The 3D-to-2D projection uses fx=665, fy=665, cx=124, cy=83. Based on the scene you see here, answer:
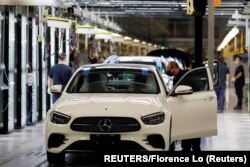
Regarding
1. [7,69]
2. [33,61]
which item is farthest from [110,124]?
[33,61]

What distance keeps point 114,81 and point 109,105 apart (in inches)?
53.4

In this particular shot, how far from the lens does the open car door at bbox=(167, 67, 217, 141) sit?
10680 mm

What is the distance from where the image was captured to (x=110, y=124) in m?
9.94

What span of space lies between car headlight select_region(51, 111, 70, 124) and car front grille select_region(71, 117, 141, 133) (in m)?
0.24

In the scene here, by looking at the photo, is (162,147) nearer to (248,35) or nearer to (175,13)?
(248,35)

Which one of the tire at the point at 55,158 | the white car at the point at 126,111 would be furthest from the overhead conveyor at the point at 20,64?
the tire at the point at 55,158

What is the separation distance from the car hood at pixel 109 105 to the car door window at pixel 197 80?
996 mm

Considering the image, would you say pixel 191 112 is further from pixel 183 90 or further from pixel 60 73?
pixel 60 73

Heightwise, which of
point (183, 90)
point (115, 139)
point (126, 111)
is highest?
point (183, 90)

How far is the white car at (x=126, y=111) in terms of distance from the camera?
9938mm

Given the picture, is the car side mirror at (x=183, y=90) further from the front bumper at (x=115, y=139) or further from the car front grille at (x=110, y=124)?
the car front grille at (x=110, y=124)

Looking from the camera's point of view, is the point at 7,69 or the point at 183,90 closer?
the point at 183,90

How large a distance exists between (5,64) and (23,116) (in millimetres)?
2229

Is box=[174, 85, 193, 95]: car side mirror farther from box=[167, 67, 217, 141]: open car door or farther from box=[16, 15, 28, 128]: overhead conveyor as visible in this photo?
box=[16, 15, 28, 128]: overhead conveyor
